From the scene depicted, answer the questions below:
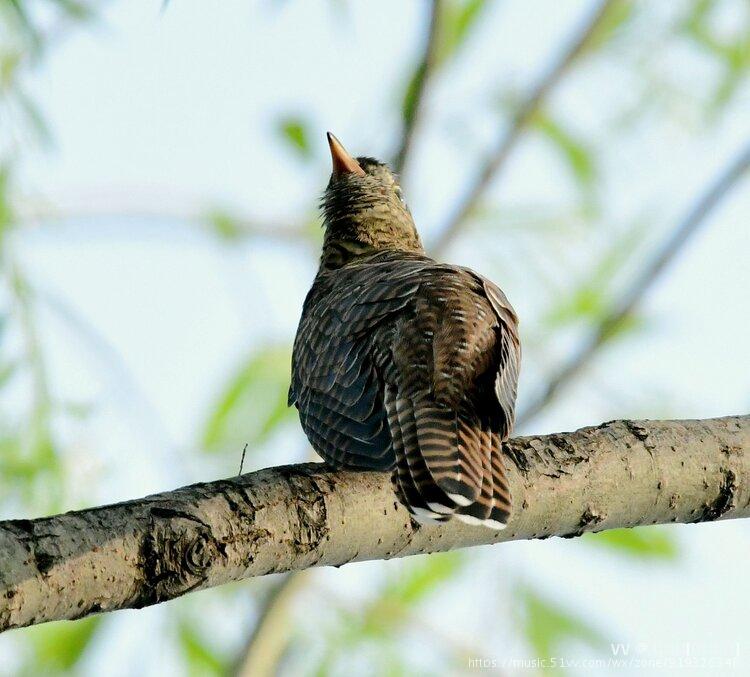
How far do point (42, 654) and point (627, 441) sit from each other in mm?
4088

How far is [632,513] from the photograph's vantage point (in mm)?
Result: 3215

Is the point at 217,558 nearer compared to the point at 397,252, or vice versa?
the point at 217,558

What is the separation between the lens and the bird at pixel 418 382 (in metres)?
2.93

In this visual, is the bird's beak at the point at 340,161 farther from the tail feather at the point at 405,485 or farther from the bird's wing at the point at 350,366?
the tail feather at the point at 405,485

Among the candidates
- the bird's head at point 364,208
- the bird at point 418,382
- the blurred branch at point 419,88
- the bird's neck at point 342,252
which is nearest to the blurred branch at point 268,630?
the bird's neck at point 342,252

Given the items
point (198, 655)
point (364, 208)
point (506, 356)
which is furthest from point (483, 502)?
point (198, 655)

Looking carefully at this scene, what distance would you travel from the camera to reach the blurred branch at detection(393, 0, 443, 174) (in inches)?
181

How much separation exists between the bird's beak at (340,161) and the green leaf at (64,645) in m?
2.57

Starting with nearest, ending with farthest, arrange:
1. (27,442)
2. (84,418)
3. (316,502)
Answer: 1. (316,502)
2. (84,418)
3. (27,442)

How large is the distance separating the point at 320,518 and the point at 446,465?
0.38 metres

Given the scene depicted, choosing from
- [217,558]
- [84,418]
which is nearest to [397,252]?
[84,418]

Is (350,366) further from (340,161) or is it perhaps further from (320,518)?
(340,161)

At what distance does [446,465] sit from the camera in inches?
117

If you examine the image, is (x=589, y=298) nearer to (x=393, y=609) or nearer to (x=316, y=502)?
(x=393, y=609)
